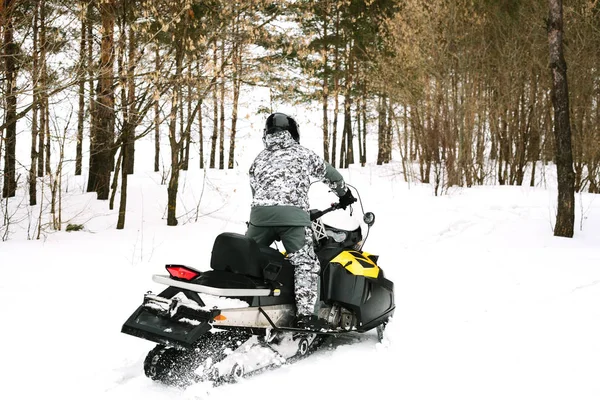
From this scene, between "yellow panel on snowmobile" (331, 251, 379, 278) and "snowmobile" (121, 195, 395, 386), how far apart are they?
0.18 meters

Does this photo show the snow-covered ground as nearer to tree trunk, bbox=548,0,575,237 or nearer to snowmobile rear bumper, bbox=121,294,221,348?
snowmobile rear bumper, bbox=121,294,221,348

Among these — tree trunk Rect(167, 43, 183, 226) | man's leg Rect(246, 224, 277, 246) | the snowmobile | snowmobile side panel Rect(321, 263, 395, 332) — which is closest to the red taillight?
the snowmobile

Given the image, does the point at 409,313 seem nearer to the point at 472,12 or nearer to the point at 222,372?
the point at 222,372

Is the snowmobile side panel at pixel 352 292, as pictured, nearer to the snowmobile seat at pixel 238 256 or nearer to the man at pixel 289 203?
the man at pixel 289 203

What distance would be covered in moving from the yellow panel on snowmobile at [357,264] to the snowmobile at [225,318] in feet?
0.60

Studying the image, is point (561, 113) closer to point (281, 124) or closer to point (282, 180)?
point (281, 124)

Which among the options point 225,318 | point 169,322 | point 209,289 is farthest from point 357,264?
point 169,322

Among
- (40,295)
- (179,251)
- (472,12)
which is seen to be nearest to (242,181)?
(472,12)

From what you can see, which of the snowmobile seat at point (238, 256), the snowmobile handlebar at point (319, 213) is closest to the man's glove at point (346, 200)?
the snowmobile handlebar at point (319, 213)

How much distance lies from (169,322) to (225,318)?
354 mm

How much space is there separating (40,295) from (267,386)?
11.5ft

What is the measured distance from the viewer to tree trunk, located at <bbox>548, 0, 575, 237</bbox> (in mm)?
9930

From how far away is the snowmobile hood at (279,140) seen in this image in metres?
4.55

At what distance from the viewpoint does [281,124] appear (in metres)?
4.55
